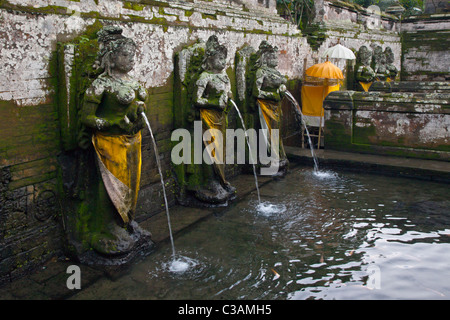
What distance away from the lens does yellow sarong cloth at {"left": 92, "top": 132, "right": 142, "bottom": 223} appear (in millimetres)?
4301

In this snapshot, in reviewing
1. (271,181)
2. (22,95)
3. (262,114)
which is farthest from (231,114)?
(22,95)

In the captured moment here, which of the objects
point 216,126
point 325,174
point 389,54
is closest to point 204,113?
point 216,126

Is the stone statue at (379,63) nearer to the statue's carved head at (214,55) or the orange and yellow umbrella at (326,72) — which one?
the orange and yellow umbrella at (326,72)

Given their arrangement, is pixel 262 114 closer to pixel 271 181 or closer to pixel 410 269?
pixel 271 181

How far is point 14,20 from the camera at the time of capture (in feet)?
12.5

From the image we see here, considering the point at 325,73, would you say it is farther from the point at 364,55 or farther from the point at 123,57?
the point at 123,57

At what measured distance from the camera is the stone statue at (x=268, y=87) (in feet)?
23.4

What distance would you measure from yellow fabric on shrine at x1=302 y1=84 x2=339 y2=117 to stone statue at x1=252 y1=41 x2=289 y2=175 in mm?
2358

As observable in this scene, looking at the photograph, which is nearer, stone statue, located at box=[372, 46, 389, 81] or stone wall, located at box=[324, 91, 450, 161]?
stone wall, located at box=[324, 91, 450, 161]

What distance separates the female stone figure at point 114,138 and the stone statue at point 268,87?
305 cm

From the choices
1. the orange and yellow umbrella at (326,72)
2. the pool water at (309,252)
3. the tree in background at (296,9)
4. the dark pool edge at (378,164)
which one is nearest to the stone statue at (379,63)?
the tree in background at (296,9)

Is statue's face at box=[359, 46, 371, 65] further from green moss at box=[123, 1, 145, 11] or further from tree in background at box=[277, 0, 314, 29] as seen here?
green moss at box=[123, 1, 145, 11]

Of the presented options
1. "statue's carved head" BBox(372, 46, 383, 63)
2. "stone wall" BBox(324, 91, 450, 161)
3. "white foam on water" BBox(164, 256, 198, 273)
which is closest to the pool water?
"white foam on water" BBox(164, 256, 198, 273)

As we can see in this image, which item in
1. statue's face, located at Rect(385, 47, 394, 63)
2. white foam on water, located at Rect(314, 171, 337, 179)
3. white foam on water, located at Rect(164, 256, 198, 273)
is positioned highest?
statue's face, located at Rect(385, 47, 394, 63)
